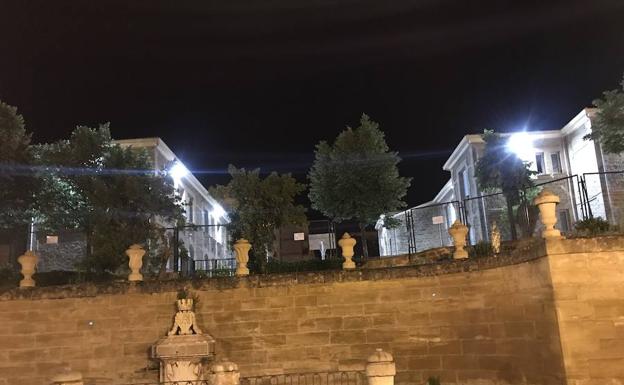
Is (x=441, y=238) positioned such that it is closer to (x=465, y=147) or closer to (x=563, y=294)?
(x=465, y=147)

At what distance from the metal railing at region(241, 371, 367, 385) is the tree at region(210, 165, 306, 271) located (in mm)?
3849

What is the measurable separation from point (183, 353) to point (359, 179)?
321 inches

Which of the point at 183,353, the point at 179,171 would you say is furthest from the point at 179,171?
the point at 183,353

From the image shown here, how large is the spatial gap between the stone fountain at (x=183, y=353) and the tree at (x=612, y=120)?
41.1ft

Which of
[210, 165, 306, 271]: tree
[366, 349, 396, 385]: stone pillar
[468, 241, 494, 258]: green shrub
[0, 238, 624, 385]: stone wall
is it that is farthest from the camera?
[210, 165, 306, 271]: tree

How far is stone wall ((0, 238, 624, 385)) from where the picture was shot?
997cm

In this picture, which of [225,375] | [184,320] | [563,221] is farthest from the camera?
[563,221]

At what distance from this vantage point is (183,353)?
10312 mm

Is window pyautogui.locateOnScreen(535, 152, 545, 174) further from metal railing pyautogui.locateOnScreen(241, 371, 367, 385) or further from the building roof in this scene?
metal railing pyautogui.locateOnScreen(241, 371, 367, 385)

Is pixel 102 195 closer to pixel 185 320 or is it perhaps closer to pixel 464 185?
pixel 185 320

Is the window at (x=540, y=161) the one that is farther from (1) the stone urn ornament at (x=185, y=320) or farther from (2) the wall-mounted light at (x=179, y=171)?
(1) the stone urn ornament at (x=185, y=320)

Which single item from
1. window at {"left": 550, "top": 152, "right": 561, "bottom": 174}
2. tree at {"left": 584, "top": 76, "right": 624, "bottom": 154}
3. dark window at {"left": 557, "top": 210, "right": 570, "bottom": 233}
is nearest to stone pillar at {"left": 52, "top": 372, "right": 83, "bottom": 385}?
tree at {"left": 584, "top": 76, "right": 624, "bottom": 154}

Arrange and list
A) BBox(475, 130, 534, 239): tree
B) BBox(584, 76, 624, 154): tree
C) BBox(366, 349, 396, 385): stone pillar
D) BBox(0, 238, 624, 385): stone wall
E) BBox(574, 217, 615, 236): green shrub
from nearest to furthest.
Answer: BBox(366, 349, 396, 385): stone pillar
BBox(574, 217, 615, 236): green shrub
BBox(0, 238, 624, 385): stone wall
BBox(584, 76, 624, 154): tree
BBox(475, 130, 534, 239): tree

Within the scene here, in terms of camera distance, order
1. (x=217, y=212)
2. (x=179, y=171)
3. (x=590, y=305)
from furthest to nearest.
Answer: (x=217, y=212), (x=179, y=171), (x=590, y=305)
